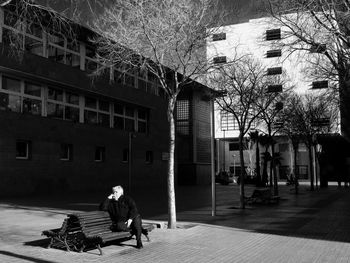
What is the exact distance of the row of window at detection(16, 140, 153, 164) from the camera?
89.2ft

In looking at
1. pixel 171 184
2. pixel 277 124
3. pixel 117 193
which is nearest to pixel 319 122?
pixel 277 124

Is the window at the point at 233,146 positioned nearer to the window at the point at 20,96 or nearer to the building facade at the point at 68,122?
the building facade at the point at 68,122

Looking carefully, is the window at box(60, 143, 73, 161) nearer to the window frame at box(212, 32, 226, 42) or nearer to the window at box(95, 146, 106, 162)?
the window at box(95, 146, 106, 162)

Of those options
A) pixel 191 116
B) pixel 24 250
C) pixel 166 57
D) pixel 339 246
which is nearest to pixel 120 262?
pixel 24 250

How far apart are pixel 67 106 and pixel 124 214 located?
23.1m

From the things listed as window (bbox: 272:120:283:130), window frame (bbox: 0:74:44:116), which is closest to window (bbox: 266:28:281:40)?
window (bbox: 272:120:283:130)

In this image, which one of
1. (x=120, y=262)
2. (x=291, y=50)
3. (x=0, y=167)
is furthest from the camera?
(x=0, y=167)

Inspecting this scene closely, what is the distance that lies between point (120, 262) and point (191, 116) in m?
47.7

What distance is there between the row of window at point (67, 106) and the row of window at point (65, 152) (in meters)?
1.95

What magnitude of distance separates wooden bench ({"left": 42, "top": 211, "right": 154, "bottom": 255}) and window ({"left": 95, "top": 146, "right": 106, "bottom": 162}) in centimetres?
2532

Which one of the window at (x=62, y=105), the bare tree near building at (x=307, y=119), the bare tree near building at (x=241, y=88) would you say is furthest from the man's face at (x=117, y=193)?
the bare tree near building at (x=307, y=119)

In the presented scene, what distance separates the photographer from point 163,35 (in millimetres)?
12539

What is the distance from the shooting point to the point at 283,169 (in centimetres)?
8544

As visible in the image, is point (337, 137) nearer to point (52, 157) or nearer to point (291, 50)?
point (52, 157)
